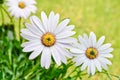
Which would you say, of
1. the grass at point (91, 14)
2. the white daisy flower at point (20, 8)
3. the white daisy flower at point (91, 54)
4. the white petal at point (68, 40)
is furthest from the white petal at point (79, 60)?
the grass at point (91, 14)

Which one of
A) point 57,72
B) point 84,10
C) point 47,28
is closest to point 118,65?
point 84,10

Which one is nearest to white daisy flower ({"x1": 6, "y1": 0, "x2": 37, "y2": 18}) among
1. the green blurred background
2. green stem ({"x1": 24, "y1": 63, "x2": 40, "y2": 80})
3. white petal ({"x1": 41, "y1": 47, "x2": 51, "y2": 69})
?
green stem ({"x1": 24, "y1": 63, "x2": 40, "y2": 80})

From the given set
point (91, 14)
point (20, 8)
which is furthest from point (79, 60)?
point (91, 14)

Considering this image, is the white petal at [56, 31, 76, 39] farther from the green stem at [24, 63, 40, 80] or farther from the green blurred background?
the green blurred background

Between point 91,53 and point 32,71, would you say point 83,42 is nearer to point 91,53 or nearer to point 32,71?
point 91,53

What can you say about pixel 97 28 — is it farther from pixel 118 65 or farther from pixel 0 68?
pixel 0 68

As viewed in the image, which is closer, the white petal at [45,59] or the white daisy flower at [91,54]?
the white petal at [45,59]

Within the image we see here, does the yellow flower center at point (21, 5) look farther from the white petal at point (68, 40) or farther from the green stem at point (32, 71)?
the white petal at point (68, 40)
